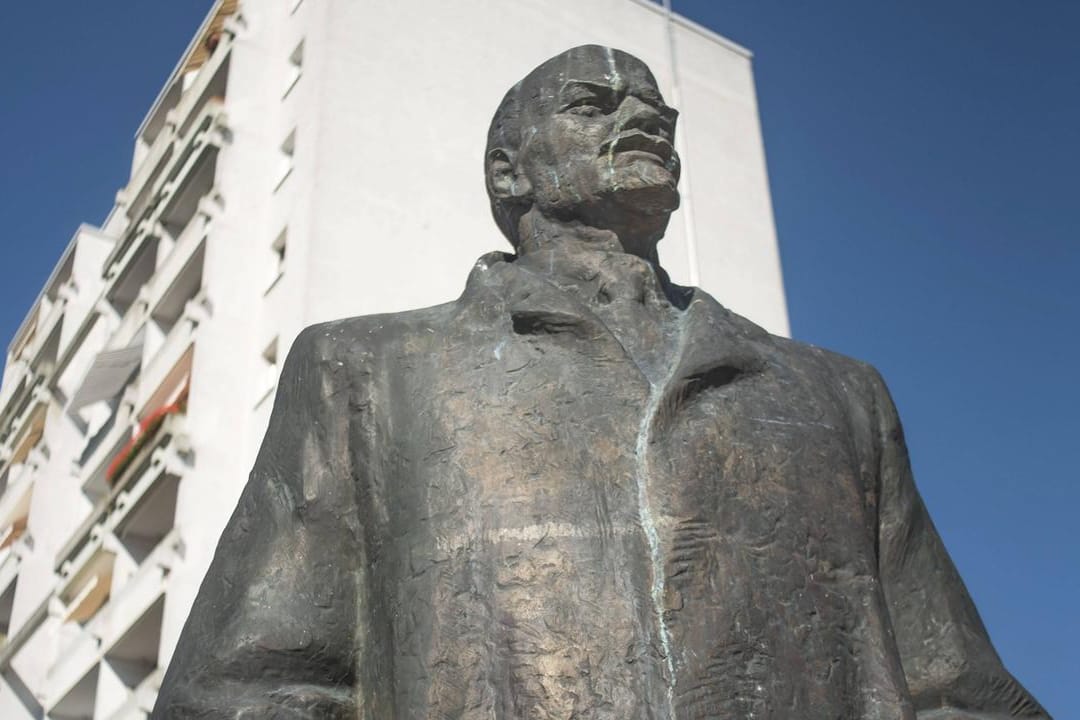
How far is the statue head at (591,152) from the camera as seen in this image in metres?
3.71

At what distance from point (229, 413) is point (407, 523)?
18869 millimetres

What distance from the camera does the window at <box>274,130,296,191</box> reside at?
23.4 meters

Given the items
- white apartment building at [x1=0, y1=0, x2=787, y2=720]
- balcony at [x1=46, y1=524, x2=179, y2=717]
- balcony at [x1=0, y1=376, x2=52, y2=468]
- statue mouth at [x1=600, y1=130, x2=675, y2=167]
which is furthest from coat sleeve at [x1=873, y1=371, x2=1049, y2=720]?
balcony at [x1=0, y1=376, x2=52, y2=468]

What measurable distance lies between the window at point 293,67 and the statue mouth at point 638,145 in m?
21.4

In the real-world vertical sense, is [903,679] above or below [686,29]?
below

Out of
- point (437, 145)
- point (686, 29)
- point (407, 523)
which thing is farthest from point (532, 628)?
point (686, 29)

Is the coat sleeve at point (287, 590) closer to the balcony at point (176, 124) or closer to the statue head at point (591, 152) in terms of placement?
the statue head at point (591, 152)

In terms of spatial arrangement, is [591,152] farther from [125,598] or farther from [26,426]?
[26,426]

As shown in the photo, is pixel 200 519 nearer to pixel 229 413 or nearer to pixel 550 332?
pixel 229 413

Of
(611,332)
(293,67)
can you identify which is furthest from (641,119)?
(293,67)

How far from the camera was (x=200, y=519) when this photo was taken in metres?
20.6

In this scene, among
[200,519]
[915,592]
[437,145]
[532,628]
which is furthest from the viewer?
[437,145]

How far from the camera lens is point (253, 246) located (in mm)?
23375

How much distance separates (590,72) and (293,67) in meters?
21.7
